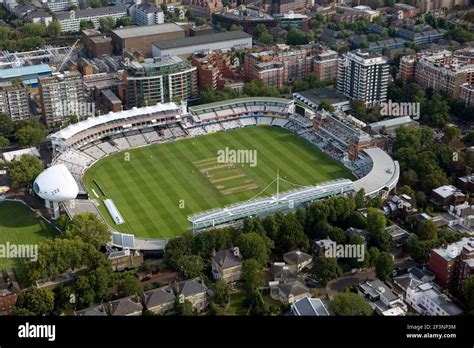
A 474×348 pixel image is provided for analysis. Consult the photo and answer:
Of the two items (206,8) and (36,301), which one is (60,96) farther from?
(206,8)

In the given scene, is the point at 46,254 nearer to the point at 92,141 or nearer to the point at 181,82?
the point at 92,141

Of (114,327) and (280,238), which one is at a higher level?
(114,327)

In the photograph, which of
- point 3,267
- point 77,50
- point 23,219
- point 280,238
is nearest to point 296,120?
point 280,238

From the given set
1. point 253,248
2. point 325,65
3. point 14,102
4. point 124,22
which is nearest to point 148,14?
point 124,22

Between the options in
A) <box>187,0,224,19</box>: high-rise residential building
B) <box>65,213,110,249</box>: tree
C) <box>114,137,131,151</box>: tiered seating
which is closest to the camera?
<box>65,213,110,249</box>: tree

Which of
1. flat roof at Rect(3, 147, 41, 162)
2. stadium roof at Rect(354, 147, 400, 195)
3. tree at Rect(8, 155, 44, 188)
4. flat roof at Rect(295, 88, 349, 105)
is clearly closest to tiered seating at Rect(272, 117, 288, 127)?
flat roof at Rect(295, 88, 349, 105)

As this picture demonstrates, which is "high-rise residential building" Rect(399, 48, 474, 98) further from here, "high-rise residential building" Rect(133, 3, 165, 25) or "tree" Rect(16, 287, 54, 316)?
"tree" Rect(16, 287, 54, 316)
